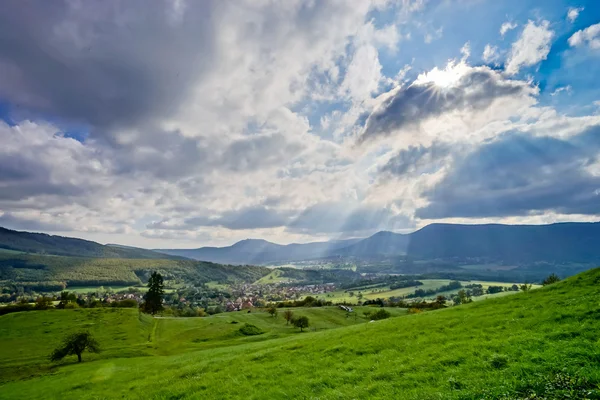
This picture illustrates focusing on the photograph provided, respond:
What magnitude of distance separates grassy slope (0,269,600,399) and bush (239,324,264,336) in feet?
213

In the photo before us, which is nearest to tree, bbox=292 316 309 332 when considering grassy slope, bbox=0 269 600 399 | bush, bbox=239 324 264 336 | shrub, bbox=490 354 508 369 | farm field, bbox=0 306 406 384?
farm field, bbox=0 306 406 384

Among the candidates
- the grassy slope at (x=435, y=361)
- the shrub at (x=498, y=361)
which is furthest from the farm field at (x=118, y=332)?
the shrub at (x=498, y=361)

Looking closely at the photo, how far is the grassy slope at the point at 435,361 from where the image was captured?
14.1 m

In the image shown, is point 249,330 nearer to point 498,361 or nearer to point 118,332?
point 118,332

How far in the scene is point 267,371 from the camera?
22625 millimetres

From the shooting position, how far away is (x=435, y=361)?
17.5 meters

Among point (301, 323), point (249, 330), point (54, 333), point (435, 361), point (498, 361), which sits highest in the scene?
point (498, 361)

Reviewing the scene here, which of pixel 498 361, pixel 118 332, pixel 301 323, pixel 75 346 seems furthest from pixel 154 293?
pixel 498 361

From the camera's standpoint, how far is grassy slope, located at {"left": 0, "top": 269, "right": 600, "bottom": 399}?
46.1 feet

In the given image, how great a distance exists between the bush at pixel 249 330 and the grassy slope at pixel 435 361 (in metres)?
64.9

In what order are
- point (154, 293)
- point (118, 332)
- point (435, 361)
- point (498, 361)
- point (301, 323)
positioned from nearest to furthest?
point (498, 361) → point (435, 361) → point (118, 332) → point (301, 323) → point (154, 293)

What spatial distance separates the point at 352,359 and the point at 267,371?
6.38 meters

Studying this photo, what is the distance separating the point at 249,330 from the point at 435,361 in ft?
289

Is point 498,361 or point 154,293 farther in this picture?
point 154,293
